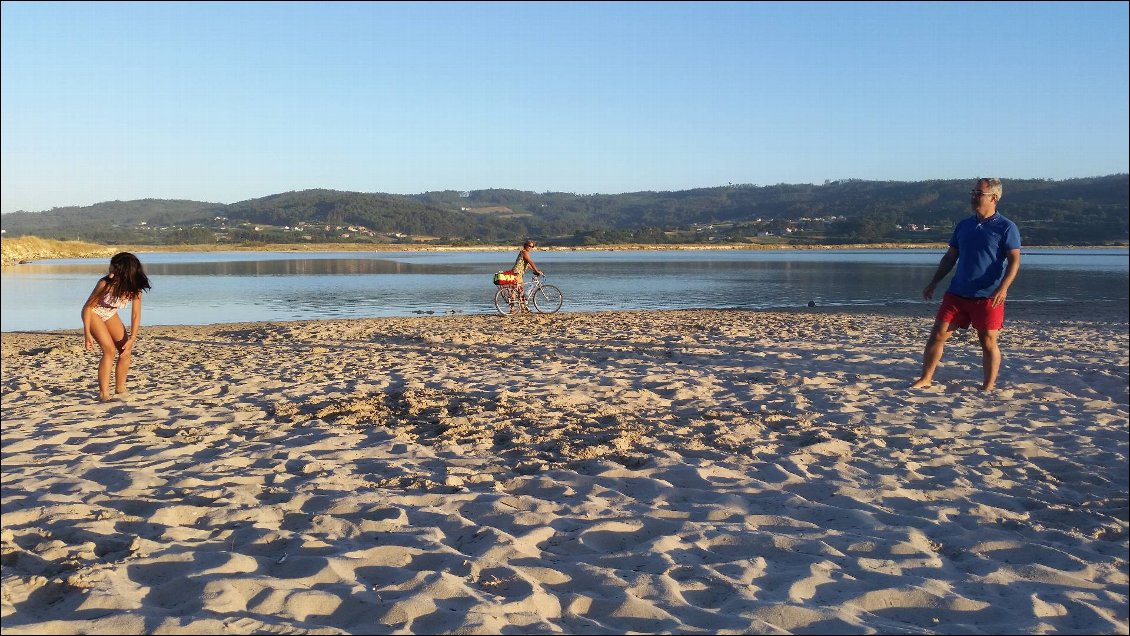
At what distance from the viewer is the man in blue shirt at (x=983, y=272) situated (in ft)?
22.7

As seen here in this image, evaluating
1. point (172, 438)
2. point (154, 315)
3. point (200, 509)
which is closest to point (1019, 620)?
point (200, 509)

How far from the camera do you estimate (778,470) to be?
193 inches

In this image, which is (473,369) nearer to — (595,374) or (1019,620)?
(595,374)

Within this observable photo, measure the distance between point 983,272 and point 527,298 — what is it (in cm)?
1243

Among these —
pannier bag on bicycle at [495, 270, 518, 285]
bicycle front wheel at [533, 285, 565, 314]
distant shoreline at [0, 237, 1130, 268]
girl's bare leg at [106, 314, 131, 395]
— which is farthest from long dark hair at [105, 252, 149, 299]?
distant shoreline at [0, 237, 1130, 268]

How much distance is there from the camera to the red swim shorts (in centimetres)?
701

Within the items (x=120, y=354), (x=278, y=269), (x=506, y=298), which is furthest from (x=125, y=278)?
(x=278, y=269)

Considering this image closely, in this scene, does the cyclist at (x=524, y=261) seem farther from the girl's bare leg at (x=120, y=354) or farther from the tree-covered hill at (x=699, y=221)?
the tree-covered hill at (x=699, y=221)

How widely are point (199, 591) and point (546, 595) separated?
137 cm

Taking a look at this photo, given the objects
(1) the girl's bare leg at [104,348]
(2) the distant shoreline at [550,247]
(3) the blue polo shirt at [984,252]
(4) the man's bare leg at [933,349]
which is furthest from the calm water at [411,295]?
(2) the distant shoreline at [550,247]

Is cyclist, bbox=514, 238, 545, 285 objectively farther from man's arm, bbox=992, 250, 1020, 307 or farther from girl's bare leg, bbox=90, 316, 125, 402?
man's arm, bbox=992, 250, 1020, 307

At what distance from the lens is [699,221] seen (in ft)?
611

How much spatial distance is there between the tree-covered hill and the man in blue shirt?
244 feet

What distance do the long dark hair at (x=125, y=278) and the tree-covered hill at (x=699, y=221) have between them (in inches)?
3085
